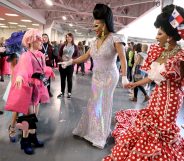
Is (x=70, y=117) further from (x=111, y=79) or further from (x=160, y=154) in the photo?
(x=160, y=154)

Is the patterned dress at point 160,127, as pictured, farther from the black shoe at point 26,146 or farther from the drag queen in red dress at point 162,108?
the black shoe at point 26,146

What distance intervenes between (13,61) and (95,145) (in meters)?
1.53

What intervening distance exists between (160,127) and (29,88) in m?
1.39

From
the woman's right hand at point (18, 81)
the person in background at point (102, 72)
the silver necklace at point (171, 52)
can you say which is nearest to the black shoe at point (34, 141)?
the person in background at point (102, 72)

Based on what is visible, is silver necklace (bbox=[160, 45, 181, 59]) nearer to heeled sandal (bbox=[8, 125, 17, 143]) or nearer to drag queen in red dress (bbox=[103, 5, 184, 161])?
drag queen in red dress (bbox=[103, 5, 184, 161])

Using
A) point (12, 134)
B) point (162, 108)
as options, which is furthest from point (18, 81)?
point (162, 108)

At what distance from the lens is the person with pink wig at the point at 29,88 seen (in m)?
2.54

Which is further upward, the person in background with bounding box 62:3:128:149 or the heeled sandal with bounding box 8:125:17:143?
the person in background with bounding box 62:3:128:149

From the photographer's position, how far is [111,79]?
2922mm

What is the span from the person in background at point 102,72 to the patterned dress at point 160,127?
0.66 meters

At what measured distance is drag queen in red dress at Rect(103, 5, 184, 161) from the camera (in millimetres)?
1920

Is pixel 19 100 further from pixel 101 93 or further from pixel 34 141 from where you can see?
pixel 101 93

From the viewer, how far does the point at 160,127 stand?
79.7 inches

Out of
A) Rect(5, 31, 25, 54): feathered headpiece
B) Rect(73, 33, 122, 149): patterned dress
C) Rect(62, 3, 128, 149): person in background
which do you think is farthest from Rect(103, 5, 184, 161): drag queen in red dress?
Rect(5, 31, 25, 54): feathered headpiece
